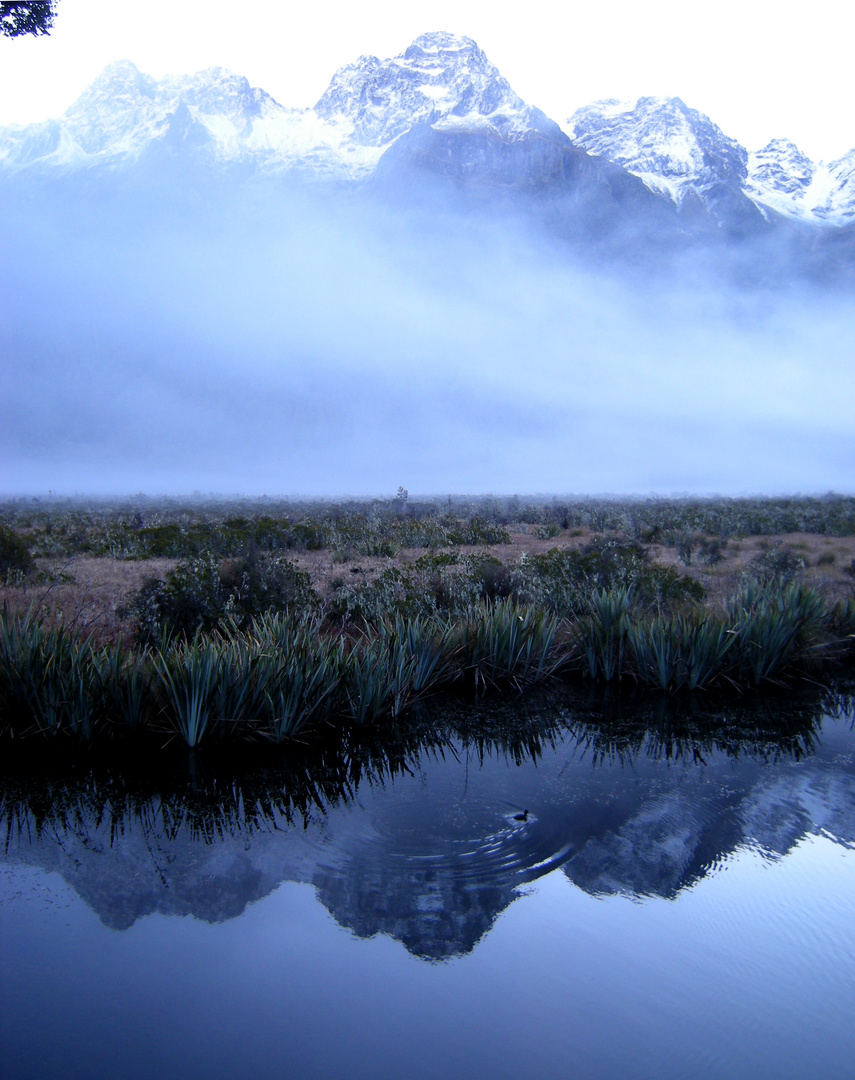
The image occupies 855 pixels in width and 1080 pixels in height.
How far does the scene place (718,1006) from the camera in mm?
3293

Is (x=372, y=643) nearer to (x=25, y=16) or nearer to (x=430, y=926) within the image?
(x=430, y=926)

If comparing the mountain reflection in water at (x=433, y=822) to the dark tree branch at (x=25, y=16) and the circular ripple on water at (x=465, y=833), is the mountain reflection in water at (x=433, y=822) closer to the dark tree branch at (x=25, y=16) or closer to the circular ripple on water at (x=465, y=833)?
the circular ripple on water at (x=465, y=833)

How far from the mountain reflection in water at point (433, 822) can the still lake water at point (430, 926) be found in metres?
0.02

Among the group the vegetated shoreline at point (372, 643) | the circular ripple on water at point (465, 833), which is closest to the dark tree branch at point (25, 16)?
the vegetated shoreline at point (372, 643)

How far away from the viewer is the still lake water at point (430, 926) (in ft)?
9.91

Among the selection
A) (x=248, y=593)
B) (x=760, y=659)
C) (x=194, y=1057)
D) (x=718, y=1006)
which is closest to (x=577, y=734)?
(x=760, y=659)

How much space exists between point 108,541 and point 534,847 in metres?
18.6

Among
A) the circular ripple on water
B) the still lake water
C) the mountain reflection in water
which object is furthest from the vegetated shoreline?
the circular ripple on water

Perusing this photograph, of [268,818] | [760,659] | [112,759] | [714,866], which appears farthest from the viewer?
[760,659]

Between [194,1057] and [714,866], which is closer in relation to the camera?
[194,1057]

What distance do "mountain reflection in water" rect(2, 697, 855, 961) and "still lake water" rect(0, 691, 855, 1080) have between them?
22 mm

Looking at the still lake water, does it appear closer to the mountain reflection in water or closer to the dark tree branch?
the mountain reflection in water

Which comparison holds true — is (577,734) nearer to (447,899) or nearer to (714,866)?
(714,866)

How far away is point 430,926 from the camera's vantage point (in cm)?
392
